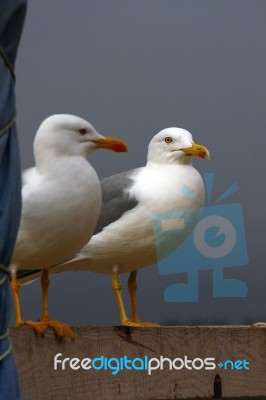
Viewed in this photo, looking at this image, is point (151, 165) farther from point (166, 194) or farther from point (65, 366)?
point (65, 366)

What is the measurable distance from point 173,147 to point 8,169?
2.62 m

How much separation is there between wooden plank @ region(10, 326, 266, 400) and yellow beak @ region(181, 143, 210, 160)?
37.7 inches

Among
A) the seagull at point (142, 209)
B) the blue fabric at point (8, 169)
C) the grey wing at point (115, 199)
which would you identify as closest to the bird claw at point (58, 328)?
the seagull at point (142, 209)

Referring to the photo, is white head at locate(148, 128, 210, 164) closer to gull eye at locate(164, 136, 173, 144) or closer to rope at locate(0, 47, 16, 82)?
gull eye at locate(164, 136, 173, 144)

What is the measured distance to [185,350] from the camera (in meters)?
3.70

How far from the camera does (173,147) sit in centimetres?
453

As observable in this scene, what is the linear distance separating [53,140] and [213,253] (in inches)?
54.1

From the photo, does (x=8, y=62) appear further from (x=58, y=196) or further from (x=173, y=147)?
(x=173, y=147)

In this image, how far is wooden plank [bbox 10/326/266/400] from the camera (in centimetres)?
346

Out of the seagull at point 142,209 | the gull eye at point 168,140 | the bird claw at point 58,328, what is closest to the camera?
the bird claw at point 58,328

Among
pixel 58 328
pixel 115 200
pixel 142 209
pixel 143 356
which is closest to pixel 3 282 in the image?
pixel 58 328

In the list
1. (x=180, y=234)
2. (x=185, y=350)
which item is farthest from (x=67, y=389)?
(x=180, y=234)

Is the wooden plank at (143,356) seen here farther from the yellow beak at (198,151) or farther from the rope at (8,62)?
the rope at (8,62)

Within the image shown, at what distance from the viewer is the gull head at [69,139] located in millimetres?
3586
